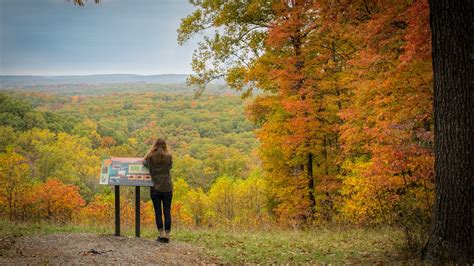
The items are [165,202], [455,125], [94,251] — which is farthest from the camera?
[165,202]

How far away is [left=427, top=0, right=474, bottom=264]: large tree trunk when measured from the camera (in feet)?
20.9

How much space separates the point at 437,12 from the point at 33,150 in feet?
228

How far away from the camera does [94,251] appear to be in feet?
25.5

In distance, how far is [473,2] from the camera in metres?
6.43

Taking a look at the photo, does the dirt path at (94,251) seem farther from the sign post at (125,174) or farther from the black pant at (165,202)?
the sign post at (125,174)

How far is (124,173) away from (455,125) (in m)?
6.46

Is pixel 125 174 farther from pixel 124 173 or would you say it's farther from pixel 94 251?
pixel 94 251

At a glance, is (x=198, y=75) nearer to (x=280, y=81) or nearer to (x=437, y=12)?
(x=280, y=81)

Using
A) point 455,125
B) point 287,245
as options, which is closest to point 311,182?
point 287,245

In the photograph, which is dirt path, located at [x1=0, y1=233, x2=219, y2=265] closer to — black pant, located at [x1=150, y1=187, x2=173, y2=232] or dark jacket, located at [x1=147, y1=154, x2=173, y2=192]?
black pant, located at [x1=150, y1=187, x2=173, y2=232]

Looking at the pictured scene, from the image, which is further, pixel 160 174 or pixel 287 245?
pixel 287 245

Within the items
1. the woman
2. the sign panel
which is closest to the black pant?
the woman

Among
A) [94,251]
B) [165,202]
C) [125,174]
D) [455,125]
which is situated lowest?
[94,251]

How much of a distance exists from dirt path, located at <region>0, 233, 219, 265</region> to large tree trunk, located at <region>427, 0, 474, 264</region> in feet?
12.9
